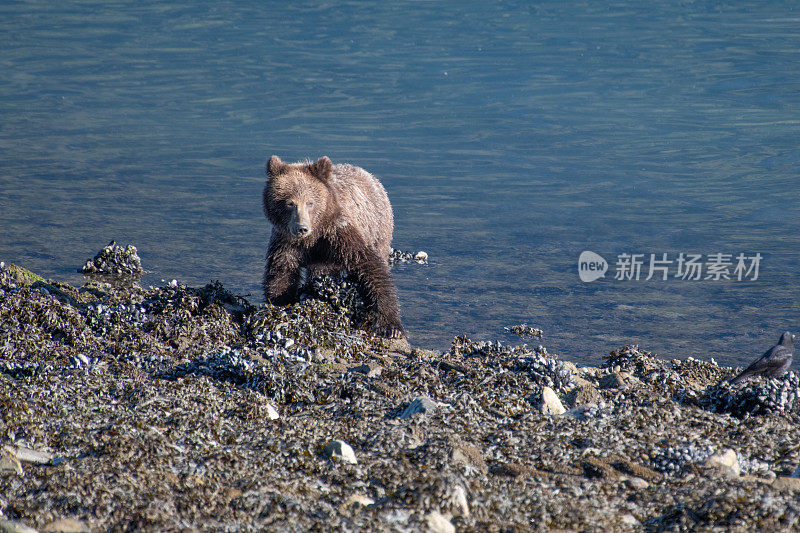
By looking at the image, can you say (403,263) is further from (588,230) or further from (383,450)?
(383,450)

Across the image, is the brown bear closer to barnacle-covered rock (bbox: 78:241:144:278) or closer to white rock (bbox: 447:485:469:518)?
barnacle-covered rock (bbox: 78:241:144:278)

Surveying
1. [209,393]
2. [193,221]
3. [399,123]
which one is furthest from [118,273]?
[399,123]

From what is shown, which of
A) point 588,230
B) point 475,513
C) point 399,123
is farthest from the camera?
point 399,123

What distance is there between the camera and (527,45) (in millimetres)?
29984

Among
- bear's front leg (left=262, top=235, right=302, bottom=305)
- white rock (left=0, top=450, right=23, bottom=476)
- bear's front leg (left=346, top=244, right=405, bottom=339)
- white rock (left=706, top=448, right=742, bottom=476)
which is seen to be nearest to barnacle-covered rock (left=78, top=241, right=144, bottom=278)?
bear's front leg (left=262, top=235, right=302, bottom=305)

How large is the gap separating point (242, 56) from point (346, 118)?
405 inches

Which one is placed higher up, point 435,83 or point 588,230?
point 435,83

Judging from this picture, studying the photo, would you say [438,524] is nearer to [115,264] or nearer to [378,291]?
[378,291]

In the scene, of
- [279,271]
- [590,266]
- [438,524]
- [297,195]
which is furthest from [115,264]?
[438,524]

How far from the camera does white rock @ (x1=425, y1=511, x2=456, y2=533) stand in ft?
12.2

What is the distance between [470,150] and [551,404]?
40.9 feet

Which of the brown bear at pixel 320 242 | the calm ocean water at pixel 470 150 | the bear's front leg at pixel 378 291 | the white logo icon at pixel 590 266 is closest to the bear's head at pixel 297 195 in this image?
the brown bear at pixel 320 242

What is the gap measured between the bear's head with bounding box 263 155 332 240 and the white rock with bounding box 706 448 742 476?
4174 mm

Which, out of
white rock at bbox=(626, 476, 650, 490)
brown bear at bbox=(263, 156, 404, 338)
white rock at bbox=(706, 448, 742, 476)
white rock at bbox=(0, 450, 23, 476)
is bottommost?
white rock at bbox=(0, 450, 23, 476)
